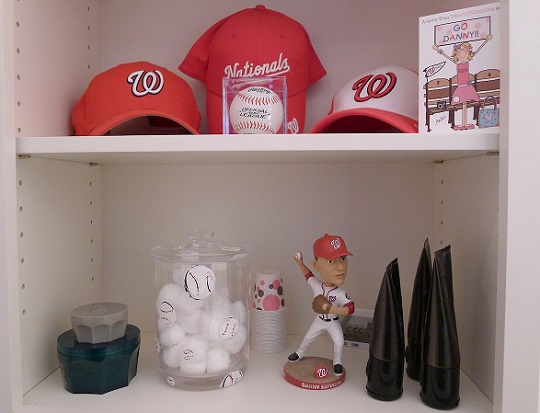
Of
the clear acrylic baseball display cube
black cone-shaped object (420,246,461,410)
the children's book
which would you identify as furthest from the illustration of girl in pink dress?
the clear acrylic baseball display cube

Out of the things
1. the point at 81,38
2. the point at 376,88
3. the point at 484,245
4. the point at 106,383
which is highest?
the point at 81,38

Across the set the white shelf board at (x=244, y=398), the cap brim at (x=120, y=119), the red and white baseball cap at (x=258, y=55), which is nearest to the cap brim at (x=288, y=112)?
the red and white baseball cap at (x=258, y=55)

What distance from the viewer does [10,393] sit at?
700 millimetres

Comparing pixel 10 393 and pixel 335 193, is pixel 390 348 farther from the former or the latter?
pixel 10 393

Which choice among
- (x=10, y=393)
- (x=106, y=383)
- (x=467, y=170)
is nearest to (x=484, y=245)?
(x=467, y=170)

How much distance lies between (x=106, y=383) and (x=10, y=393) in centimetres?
13

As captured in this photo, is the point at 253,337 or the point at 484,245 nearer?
the point at 484,245

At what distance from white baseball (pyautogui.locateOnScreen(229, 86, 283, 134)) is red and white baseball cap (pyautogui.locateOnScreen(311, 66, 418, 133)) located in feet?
0.22

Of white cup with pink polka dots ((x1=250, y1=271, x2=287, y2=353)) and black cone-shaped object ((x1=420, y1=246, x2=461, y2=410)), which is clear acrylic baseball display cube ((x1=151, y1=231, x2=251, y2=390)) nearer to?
white cup with pink polka dots ((x1=250, y1=271, x2=287, y2=353))

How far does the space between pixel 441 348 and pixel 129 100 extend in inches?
24.5

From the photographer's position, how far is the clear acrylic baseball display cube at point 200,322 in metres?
0.78

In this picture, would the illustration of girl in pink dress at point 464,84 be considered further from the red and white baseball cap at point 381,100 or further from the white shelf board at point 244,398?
the white shelf board at point 244,398

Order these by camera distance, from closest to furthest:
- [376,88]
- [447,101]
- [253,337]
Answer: [447,101] → [376,88] → [253,337]

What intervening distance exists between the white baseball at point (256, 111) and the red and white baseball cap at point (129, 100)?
0.10 metres
